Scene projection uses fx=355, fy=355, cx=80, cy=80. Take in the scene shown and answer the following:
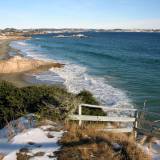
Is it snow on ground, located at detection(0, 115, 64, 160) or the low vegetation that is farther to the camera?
the low vegetation

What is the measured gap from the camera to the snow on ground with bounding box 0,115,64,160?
9.05 metres

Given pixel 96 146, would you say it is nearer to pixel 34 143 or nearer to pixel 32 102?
pixel 34 143

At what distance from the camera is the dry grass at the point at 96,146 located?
29.2 feet

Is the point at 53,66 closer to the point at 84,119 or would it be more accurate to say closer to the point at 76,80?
the point at 76,80

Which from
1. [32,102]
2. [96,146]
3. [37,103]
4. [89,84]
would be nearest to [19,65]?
[89,84]

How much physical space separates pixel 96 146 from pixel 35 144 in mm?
1694

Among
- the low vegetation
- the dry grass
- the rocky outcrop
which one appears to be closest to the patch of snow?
the dry grass

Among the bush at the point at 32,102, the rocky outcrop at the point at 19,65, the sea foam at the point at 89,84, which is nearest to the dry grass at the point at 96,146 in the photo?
the bush at the point at 32,102

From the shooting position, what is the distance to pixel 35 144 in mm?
9711

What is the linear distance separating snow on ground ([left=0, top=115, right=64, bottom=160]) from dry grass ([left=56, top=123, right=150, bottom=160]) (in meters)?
0.27

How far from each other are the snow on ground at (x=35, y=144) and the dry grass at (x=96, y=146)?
269 millimetres

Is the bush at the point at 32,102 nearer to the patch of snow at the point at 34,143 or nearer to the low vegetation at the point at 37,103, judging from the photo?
the low vegetation at the point at 37,103

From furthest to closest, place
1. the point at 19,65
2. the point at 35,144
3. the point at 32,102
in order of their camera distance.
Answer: the point at 19,65, the point at 32,102, the point at 35,144

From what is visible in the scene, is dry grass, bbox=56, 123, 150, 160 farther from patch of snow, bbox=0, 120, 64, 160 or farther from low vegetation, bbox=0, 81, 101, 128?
low vegetation, bbox=0, 81, 101, 128
